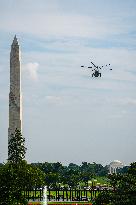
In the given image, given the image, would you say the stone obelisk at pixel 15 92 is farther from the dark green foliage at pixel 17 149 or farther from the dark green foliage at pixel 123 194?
the dark green foliage at pixel 123 194

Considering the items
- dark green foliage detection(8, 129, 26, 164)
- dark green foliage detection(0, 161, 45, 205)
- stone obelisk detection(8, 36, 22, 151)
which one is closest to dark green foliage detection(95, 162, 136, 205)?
dark green foliage detection(0, 161, 45, 205)

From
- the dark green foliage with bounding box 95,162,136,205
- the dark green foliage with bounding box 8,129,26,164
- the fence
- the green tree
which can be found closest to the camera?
the dark green foliage with bounding box 95,162,136,205

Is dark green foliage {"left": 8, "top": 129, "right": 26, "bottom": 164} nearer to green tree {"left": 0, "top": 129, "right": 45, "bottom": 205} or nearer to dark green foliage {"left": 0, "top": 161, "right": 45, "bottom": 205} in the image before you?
green tree {"left": 0, "top": 129, "right": 45, "bottom": 205}

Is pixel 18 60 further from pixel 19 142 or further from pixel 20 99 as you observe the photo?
pixel 19 142

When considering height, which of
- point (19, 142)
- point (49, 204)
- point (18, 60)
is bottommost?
point (49, 204)

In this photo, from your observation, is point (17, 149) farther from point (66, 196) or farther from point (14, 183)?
point (14, 183)

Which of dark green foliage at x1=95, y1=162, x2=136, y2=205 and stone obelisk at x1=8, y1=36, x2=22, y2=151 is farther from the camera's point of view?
stone obelisk at x1=8, y1=36, x2=22, y2=151

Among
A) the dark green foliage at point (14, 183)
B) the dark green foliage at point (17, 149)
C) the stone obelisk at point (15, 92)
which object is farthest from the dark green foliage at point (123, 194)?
the stone obelisk at point (15, 92)

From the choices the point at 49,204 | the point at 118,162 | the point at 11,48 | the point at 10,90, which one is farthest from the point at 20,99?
the point at 118,162
